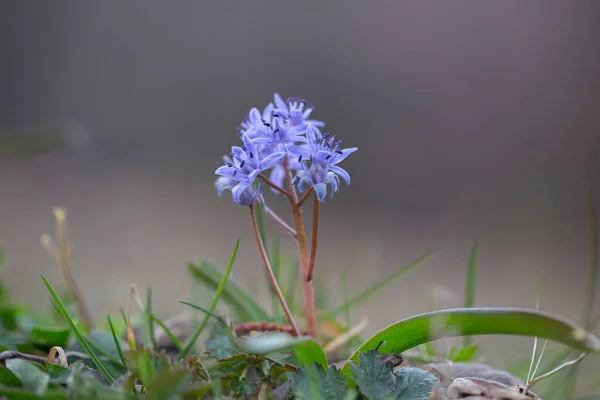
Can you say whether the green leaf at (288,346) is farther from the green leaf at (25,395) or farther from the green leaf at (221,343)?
the green leaf at (25,395)

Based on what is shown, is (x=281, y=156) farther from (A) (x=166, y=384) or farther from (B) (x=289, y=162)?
Answer: (A) (x=166, y=384)

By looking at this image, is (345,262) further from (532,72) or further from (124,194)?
(532,72)

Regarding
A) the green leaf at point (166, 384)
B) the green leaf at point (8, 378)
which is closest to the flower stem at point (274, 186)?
the green leaf at point (166, 384)

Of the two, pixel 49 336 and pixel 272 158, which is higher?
pixel 272 158

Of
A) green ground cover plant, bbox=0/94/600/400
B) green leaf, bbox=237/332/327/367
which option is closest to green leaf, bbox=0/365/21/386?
green ground cover plant, bbox=0/94/600/400

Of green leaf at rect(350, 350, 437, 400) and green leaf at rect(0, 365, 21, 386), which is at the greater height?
green leaf at rect(350, 350, 437, 400)

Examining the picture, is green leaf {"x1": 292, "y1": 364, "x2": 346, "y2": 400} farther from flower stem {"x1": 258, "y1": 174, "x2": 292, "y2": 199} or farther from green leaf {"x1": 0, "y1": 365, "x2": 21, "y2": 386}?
green leaf {"x1": 0, "y1": 365, "x2": 21, "y2": 386}

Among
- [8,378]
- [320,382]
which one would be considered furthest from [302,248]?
[8,378]
